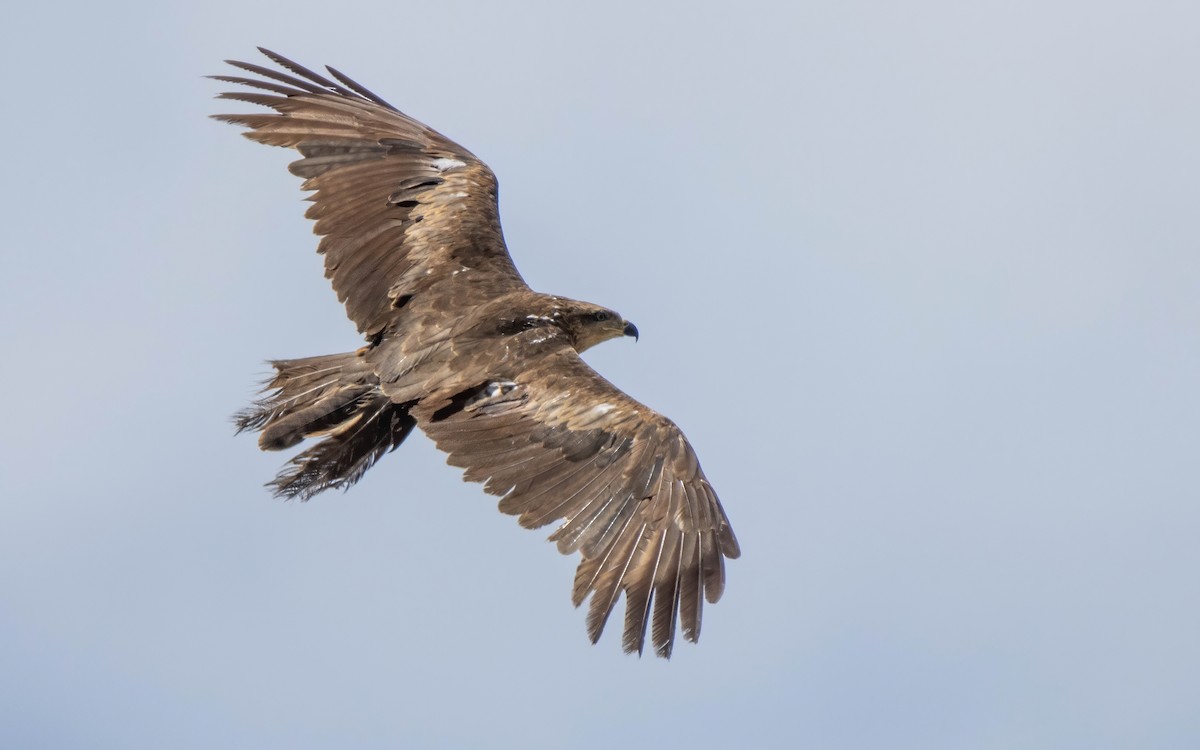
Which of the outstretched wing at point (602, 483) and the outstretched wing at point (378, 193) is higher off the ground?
the outstretched wing at point (378, 193)

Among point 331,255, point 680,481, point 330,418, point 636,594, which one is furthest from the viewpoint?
point 331,255

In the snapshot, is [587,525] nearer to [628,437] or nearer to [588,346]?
[628,437]

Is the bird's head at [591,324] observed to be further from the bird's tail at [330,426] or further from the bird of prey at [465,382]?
the bird's tail at [330,426]

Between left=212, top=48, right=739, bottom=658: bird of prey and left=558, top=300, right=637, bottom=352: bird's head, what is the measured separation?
17mm

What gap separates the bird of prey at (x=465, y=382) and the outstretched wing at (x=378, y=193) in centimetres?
1

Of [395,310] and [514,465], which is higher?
[395,310]

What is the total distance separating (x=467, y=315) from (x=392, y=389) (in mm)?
876

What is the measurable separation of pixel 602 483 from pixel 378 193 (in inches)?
143

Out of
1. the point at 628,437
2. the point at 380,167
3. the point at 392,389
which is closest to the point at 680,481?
the point at 628,437

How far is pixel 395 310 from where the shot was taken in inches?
508

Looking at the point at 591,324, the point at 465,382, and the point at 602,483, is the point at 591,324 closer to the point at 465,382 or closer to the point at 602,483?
the point at 465,382

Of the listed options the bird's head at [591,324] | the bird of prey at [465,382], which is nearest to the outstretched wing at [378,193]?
the bird of prey at [465,382]

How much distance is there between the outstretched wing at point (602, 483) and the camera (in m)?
10.6

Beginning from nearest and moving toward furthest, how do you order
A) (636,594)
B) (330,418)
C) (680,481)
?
(636,594) < (680,481) < (330,418)
